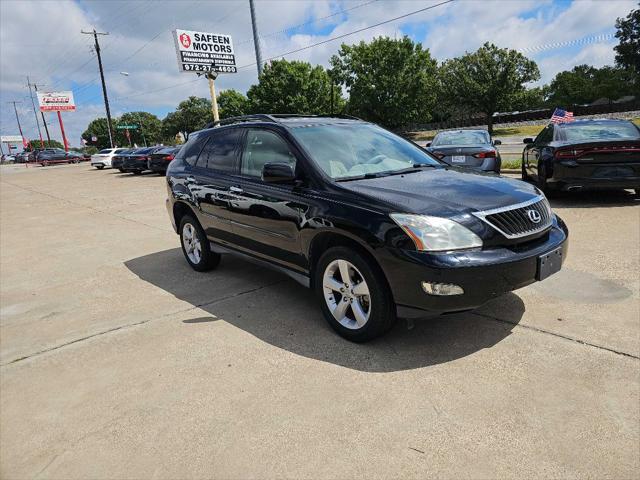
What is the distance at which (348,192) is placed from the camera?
3316 mm

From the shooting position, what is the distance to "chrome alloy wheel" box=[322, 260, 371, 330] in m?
3.28

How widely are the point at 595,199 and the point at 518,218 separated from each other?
6.12 metres

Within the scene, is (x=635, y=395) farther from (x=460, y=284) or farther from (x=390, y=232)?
(x=390, y=232)

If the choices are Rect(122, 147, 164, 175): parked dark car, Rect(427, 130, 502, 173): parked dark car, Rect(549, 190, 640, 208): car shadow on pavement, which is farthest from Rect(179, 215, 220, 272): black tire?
Rect(122, 147, 164, 175): parked dark car

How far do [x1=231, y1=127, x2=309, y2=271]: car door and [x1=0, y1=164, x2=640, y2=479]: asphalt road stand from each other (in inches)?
22.0

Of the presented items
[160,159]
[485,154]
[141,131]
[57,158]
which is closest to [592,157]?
[485,154]

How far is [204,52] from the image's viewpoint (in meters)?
35.1

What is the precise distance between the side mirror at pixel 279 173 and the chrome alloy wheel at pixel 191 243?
6.81 ft

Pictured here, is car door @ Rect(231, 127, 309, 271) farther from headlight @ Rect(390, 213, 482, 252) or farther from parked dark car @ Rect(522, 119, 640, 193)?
parked dark car @ Rect(522, 119, 640, 193)

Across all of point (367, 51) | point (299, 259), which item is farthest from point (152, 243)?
point (367, 51)

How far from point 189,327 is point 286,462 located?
1.96m

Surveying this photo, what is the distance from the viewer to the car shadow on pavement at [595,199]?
7.57 m

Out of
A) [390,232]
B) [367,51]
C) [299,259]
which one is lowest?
[299,259]

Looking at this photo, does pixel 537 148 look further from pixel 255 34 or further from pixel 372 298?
pixel 255 34
